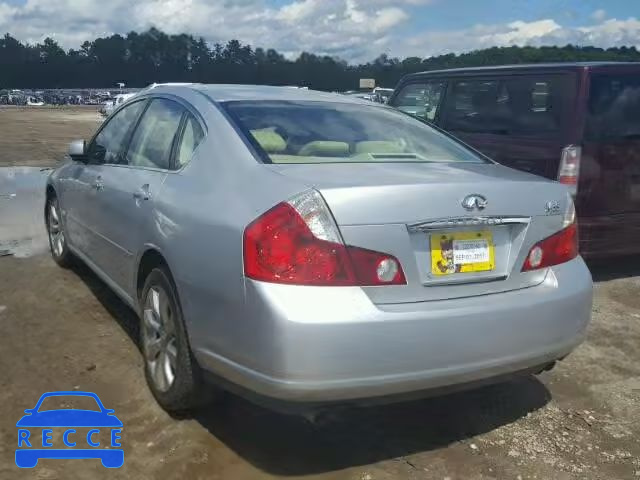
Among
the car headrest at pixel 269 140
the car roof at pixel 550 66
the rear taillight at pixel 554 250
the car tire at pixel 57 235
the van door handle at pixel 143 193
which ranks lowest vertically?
the car tire at pixel 57 235

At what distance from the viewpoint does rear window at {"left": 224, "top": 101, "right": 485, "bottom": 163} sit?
3154mm

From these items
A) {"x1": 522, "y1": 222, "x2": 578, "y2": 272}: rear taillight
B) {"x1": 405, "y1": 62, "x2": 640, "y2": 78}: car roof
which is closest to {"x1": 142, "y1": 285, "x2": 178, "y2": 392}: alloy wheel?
{"x1": 522, "y1": 222, "x2": 578, "y2": 272}: rear taillight

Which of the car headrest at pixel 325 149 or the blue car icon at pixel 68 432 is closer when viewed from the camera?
the blue car icon at pixel 68 432

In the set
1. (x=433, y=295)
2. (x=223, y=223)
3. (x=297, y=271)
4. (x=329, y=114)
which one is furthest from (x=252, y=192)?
(x=329, y=114)

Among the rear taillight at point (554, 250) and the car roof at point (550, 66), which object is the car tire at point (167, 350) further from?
the car roof at point (550, 66)

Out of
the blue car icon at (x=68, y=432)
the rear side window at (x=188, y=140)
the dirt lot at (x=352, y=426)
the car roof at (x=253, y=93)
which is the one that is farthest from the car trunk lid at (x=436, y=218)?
the blue car icon at (x=68, y=432)

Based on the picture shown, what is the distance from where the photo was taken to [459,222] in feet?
8.57

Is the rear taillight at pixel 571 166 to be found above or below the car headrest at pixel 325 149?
below

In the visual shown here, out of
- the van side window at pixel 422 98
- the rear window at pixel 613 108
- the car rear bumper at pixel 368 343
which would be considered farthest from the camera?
the van side window at pixel 422 98

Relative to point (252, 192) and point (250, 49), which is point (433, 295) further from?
point (250, 49)

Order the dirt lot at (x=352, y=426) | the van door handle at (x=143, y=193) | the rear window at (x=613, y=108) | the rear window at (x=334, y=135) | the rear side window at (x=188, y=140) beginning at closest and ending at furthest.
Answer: the dirt lot at (x=352, y=426) → the rear window at (x=334, y=135) → the rear side window at (x=188, y=140) → the van door handle at (x=143, y=193) → the rear window at (x=613, y=108)

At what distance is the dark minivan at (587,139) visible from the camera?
5.18 meters

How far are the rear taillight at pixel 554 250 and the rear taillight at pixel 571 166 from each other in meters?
2.22

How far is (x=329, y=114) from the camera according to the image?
3.59 m
